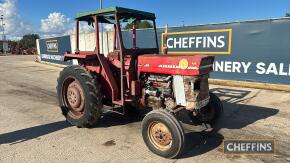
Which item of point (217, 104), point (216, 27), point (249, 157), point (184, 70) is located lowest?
point (249, 157)

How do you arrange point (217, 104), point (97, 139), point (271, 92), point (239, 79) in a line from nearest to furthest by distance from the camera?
point (97, 139), point (217, 104), point (271, 92), point (239, 79)

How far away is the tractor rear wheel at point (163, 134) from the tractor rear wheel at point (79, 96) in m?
1.23

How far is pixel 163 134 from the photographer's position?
4.10m

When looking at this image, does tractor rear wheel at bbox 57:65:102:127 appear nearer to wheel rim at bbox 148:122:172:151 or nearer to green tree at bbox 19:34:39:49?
wheel rim at bbox 148:122:172:151

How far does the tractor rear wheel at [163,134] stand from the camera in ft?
12.7

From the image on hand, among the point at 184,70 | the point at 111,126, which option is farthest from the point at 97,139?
the point at 184,70

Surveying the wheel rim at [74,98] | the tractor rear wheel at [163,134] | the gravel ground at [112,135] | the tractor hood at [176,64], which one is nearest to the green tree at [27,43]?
the gravel ground at [112,135]

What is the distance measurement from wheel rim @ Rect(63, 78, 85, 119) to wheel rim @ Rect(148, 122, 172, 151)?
175 cm

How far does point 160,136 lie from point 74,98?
2209mm

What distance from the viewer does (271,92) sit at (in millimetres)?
8586

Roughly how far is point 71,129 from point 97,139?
812 mm

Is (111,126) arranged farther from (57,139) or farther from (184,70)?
(184,70)

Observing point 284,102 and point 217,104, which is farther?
point 284,102

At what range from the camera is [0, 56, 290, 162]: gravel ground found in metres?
4.09
